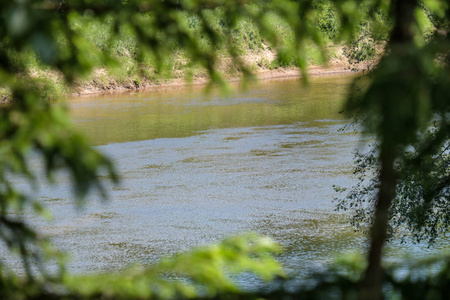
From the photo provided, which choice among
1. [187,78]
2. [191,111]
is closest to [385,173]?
[187,78]

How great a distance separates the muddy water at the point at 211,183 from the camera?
11.9 meters

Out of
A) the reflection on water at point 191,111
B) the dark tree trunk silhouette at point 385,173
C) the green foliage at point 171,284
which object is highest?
the dark tree trunk silhouette at point 385,173

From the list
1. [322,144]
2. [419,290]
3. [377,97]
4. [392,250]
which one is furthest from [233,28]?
[322,144]

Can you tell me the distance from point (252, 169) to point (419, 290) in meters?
15.3

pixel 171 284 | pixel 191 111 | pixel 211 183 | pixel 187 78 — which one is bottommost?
pixel 191 111

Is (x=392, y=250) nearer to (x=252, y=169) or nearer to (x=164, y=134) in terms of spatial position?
(x=252, y=169)

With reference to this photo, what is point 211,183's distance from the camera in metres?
15.9

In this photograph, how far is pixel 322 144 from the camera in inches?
745

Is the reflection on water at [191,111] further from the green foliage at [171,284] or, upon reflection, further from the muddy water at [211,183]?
the green foliage at [171,284]

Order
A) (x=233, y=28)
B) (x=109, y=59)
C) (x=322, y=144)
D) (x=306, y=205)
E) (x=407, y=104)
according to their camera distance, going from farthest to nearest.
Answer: (x=322, y=144)
(x=306, y=205)
(x=233, y=28)
(x=109, y=59)
(x=407, y=104)

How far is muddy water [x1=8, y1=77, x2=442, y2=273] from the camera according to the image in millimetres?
11922

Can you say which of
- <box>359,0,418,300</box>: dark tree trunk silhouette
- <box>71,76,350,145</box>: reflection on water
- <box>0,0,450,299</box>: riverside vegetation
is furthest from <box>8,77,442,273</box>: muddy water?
<box>359,0,418,300</box>: dark tree trunk silhouette

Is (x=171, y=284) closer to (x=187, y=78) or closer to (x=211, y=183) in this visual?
(x=187, y=78)

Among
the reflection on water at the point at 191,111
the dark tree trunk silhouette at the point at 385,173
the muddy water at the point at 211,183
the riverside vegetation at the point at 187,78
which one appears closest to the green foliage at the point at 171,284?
the riverside vegetation at the point at 187,78
